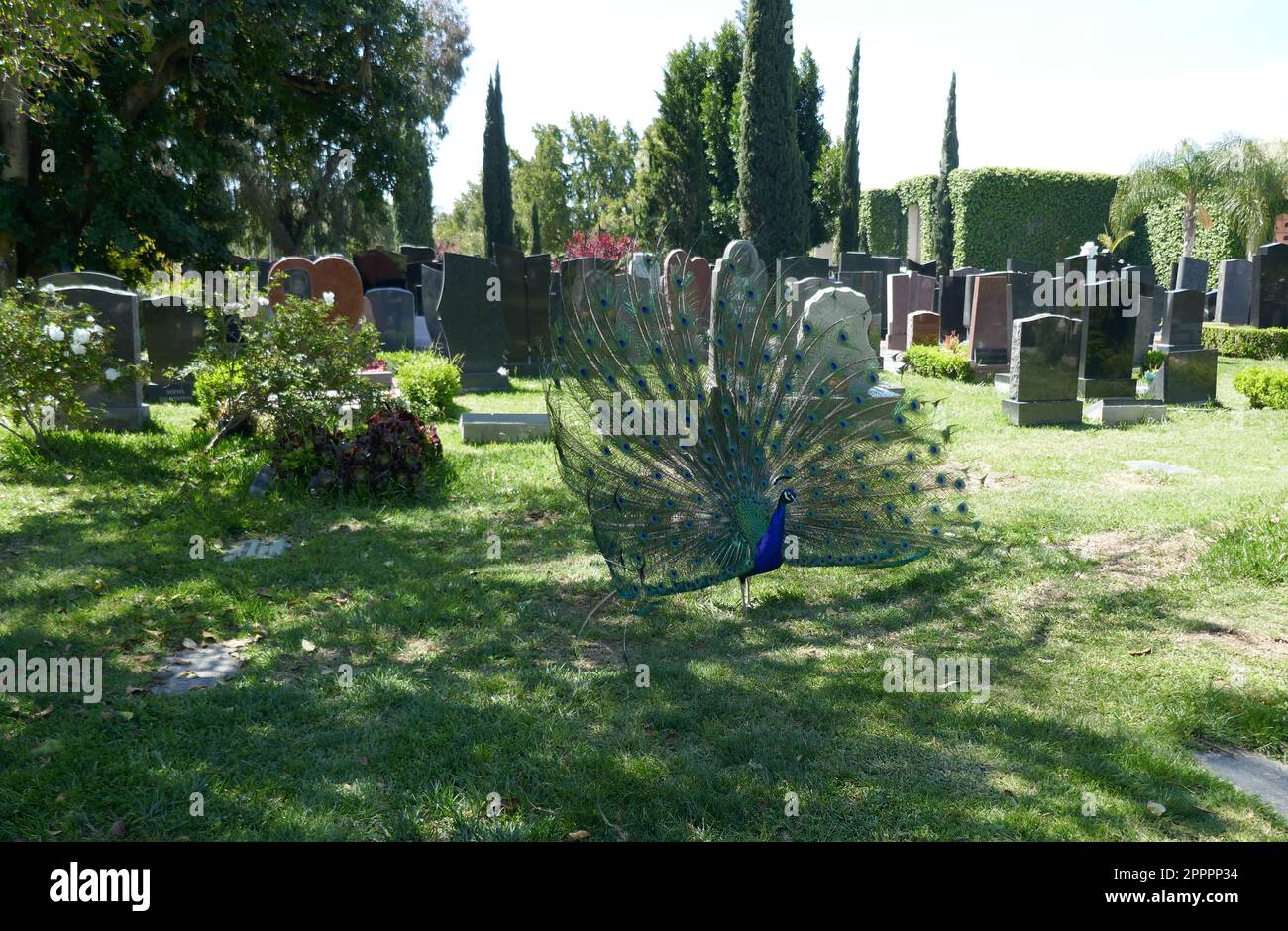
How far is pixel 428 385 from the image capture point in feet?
37.0

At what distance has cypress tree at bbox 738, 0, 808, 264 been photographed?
80.0ft

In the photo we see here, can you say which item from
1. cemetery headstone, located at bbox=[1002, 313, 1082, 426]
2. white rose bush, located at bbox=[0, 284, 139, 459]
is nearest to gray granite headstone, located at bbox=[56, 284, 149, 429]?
white rose bush, located at bbox=[0, 284, 139, 459]

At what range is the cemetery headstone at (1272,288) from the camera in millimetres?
19064

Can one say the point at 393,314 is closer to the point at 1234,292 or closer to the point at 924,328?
the point at 924,328

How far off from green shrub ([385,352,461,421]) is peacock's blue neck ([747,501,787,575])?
660 centimetres

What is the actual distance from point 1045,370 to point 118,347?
431 inches

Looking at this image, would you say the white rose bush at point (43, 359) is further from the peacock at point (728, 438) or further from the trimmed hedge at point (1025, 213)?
the trimmed hedge at point (1025, 213)

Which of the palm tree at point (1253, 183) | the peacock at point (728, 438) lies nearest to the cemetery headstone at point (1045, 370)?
the peacock at point (728, 438)

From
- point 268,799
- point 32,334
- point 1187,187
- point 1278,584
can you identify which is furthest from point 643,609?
point 1187,187

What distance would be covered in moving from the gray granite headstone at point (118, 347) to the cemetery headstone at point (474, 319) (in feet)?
15.5

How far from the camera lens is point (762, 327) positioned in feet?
16.6

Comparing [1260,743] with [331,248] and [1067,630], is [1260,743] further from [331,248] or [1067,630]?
[331,248]

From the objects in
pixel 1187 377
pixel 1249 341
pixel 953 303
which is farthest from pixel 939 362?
pixel 1249 341

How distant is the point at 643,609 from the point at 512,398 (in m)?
8.73
